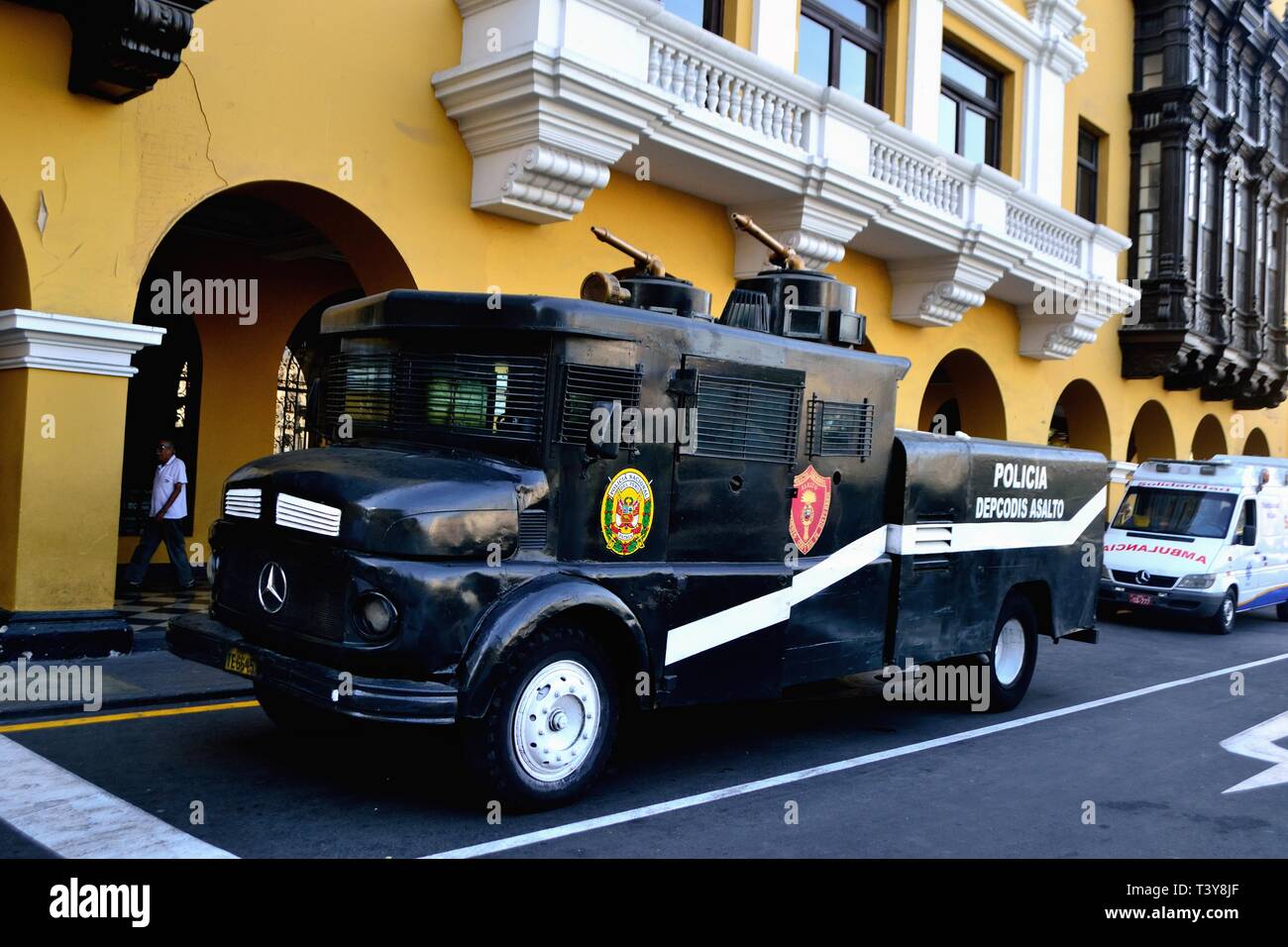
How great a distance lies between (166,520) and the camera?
12.1 meters

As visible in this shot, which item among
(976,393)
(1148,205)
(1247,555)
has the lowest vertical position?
(1247,555)

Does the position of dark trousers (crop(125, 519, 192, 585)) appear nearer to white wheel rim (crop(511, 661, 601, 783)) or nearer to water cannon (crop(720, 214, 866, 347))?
water cannon (crop(720, 214, 866, 347))

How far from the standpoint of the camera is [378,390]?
5.95 metres

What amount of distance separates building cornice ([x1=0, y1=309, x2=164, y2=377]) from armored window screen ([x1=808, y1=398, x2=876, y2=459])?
499 cm

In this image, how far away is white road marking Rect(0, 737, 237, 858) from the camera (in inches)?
174

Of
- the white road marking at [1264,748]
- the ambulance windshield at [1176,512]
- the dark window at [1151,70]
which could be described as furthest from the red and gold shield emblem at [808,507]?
the dark window at [1151,70]

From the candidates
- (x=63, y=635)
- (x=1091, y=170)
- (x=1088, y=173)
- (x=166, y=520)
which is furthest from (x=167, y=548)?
(x=1091, y=170)

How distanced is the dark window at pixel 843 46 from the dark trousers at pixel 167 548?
9.25 metres

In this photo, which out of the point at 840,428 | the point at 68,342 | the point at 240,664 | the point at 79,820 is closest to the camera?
the point at 79,820

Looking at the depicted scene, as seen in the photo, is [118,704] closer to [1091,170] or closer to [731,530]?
[731,530]

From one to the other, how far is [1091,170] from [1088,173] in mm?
113

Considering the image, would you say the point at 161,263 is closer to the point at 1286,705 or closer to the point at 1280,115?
the point at 1286,705

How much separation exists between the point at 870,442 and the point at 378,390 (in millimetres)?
3052
